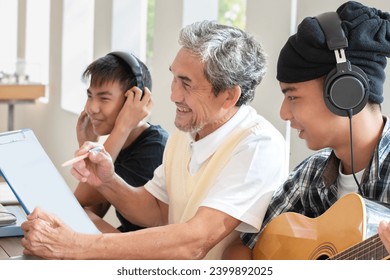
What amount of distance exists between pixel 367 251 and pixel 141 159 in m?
1.25

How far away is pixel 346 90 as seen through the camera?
1.76 m

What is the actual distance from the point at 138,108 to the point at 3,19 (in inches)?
186

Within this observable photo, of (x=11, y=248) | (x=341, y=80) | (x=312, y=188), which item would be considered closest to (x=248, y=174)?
(x=312, y=188)

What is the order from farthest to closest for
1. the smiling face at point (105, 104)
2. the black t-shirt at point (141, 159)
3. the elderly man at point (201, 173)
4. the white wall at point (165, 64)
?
the white wall at point (165, 64)
the smiling face at point (105, 104)
the black t-shirt at point (141, 159)
the elderly man at point (201, 173)

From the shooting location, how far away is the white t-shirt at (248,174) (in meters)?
1.97

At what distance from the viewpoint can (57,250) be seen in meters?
1.85

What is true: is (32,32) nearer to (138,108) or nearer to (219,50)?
(138,108)

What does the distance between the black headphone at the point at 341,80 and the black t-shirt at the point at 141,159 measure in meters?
1.00

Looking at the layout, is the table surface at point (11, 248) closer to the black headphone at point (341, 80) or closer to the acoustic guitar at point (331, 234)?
the acoustic guitar at point (331, 234)

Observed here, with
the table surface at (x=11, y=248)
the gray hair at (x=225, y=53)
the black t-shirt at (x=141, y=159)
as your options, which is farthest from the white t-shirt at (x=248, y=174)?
the black t-shirt at (x=141, y=159)

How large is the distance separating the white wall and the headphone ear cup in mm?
747

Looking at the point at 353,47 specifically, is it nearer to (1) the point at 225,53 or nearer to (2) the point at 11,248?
(1) the point at 225,53

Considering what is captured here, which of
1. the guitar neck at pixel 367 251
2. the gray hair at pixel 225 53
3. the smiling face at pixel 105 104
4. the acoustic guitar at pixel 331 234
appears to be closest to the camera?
the guitar neck at pixel 367 251

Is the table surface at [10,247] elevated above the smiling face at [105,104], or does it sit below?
below
